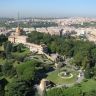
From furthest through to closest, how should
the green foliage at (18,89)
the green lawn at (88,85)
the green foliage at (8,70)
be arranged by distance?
1. the green foliage at (8,70)
2. the green lawn at (88,85)
3. the green foliage at (18,89)

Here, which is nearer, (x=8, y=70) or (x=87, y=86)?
(x=87, y=86)

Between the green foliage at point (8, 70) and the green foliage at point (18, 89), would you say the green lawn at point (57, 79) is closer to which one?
the green foliage at point (8, 70)

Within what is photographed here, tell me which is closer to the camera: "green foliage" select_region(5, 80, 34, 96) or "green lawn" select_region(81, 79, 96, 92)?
"green foliage" select_region(5, 80, 34, 96)

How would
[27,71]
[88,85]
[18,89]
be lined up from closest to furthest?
1. [18,89]
2. [88,85]
3. [27,71]

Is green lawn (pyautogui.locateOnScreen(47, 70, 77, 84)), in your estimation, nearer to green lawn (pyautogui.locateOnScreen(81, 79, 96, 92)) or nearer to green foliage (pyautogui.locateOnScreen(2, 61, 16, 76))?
green lawn (pyautogui.locateOnScreen(81, 79, 96, 92))

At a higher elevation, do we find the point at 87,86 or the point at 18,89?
the point at 18,89

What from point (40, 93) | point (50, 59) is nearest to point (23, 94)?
point (40, 93)

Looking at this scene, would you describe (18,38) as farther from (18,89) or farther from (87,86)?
(18,89)

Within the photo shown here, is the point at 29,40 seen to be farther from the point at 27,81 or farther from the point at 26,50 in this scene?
the point at 27,81

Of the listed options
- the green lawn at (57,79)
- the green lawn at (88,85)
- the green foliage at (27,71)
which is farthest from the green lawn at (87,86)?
the green foliage at (27,71)

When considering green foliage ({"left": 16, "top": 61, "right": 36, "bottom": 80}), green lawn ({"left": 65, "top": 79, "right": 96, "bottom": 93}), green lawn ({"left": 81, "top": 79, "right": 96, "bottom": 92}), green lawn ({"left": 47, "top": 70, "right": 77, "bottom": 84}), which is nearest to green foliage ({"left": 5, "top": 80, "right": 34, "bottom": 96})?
green foliage ({"left": 16, "top": 61, "right": 36, "bottom": 80})

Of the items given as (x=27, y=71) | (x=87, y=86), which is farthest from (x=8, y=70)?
(x=87, y=86)
